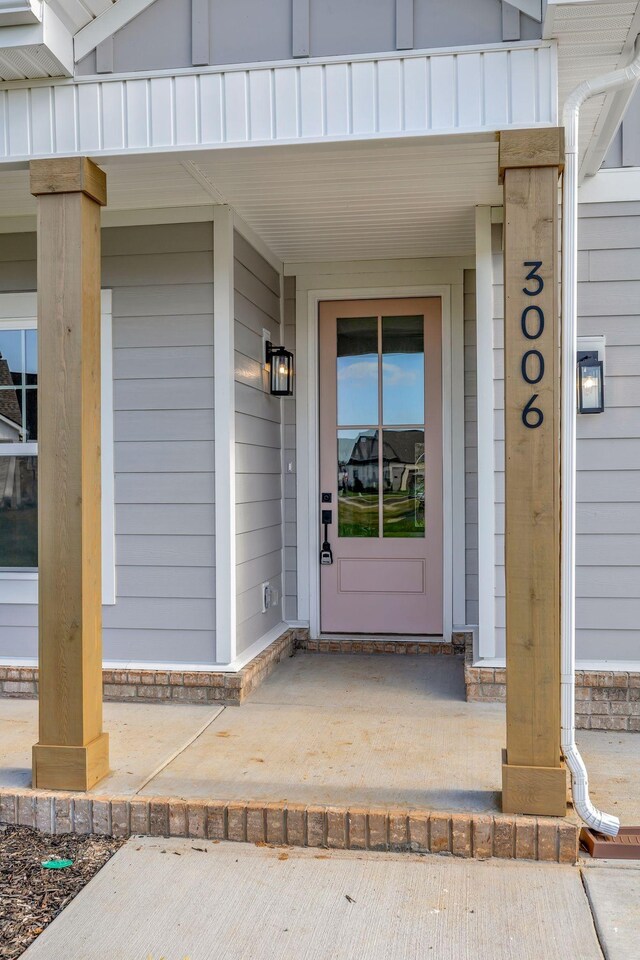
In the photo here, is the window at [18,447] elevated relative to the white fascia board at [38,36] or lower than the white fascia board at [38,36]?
lower

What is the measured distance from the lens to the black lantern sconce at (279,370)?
16.2ft

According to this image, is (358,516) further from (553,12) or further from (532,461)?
(553,12)

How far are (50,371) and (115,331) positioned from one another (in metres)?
1.37

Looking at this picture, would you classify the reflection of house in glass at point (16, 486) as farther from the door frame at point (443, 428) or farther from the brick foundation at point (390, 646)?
the brick foundation at point (390, 646)

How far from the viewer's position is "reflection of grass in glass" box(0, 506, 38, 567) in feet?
14.3

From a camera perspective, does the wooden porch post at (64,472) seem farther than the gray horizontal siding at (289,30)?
Yes

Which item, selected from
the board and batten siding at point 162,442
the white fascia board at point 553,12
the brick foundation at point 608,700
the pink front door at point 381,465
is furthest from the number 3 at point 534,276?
the pink front door at point 381,465

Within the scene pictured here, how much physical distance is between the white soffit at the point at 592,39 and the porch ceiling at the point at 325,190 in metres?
0.39

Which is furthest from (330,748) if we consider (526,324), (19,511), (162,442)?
(19,511)

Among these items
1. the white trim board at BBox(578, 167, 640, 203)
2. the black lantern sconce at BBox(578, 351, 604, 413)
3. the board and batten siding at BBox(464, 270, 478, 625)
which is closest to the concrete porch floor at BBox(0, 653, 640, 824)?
the board and batten siding at BBox(464, 270, 478, 625)

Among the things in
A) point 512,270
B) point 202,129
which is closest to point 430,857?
point 512,270

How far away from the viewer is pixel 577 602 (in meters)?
3.99

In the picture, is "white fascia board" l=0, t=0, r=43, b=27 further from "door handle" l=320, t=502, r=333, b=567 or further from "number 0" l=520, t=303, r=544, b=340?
"door handle" l=320, t=502, r=333, b=567

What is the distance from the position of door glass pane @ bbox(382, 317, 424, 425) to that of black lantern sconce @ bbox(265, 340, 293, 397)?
25.5 inches
